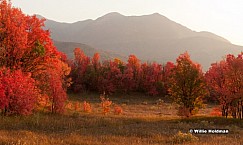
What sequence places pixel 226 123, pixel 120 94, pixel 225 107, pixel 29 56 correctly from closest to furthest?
pixel 226 123 → pixel 29 56 → pixel 225 107 → pixel 120 94

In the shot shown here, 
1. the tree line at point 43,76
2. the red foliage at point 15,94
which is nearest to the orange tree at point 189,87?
the tree line at point 43,76

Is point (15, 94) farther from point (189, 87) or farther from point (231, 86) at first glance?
point (231, 86)

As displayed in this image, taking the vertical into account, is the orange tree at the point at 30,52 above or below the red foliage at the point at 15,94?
above

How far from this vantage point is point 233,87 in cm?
3509

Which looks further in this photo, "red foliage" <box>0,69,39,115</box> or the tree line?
the tree line

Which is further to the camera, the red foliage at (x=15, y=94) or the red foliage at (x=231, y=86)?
the red foliage at (x=231, y=86)

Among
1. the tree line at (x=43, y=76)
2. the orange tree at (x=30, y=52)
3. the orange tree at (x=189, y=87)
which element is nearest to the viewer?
the tree line at (x=43, y=76)

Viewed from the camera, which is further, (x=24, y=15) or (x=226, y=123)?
(x=24, y=15)

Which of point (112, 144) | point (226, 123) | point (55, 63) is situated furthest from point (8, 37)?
point (226, 123)

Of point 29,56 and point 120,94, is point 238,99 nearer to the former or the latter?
point 29,56

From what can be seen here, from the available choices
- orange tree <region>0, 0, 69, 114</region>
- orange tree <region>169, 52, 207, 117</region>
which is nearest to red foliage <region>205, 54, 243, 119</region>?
orange tree <region>169, 52, 207, 117</region>

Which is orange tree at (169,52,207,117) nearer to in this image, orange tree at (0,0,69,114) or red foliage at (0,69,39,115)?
orange tree at (0,0,69,114)

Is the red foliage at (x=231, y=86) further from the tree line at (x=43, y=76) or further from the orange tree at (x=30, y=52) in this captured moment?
the orange tree at (x=30, y=52)

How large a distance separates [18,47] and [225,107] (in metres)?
29.2
